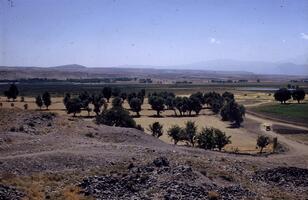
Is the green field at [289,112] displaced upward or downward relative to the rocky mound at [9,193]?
downward

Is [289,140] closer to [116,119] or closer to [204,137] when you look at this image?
[204,137]

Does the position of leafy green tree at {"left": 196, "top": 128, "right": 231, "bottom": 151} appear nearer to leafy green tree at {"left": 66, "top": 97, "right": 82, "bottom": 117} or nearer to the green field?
the green field

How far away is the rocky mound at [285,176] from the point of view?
119 feet

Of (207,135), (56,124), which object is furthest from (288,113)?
(56,124)

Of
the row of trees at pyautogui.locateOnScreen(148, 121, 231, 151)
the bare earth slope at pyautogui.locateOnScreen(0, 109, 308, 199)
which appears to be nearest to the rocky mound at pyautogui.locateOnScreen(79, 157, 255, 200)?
the bare earth slope at pyautogui.locateOnScreen(0, 109, 308, 199)

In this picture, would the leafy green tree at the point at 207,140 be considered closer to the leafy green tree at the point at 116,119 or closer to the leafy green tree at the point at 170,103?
the leafy green tree at the point at 116,119

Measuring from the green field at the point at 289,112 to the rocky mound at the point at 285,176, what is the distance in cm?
6025

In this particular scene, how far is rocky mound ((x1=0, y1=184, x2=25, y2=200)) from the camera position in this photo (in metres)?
25.0

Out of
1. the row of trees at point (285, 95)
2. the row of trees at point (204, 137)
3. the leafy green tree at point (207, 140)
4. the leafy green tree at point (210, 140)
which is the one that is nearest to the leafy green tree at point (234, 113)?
the row of trees at point (204, 137)

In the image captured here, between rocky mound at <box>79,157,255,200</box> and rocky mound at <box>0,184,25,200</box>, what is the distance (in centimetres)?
429

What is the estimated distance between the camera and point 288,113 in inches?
4313

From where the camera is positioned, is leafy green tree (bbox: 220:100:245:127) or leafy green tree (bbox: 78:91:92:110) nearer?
leafy green tree (bbox: 220:100:245:127)

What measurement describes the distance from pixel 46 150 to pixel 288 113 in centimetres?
8444

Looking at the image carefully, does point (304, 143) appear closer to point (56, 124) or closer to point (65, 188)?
point (56, 124)
